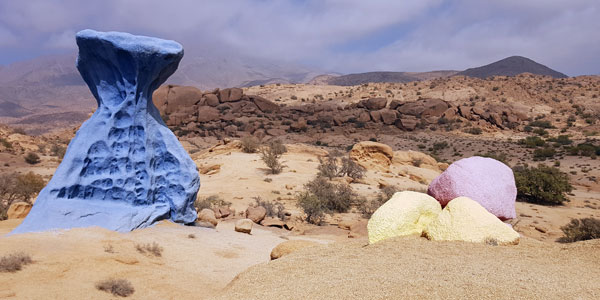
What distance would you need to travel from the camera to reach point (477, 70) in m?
112

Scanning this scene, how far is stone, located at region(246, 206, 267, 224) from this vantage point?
1008cm

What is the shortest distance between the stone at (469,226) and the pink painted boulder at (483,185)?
1.31 feet

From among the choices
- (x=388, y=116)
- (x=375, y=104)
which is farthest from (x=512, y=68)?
(x=388, y=116)

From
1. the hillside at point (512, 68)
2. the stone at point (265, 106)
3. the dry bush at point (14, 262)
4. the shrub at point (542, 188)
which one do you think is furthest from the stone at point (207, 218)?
the hillside at point (512, 68)

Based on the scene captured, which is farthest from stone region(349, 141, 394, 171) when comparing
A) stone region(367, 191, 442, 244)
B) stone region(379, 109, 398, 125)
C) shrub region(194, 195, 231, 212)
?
stone region(379, 109, 398, 125)

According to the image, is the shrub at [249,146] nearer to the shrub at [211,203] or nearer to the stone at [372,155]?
the stone at [372,155]

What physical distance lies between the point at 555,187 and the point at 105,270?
16.6m

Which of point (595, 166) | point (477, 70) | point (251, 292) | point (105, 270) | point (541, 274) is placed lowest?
point (595, 166)

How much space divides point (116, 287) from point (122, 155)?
133 inches

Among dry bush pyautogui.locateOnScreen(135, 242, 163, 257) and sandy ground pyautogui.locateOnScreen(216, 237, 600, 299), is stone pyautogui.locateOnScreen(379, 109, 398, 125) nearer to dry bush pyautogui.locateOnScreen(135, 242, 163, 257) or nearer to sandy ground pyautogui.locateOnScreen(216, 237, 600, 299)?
dry bush pyautogui.locateOnScreen(135, 242, 163, 257)

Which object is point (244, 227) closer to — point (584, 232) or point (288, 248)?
point (288, 248)

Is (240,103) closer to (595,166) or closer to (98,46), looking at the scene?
(595,166)

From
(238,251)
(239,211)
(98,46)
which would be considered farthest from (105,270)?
(239,211)

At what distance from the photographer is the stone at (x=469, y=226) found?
374 cm
